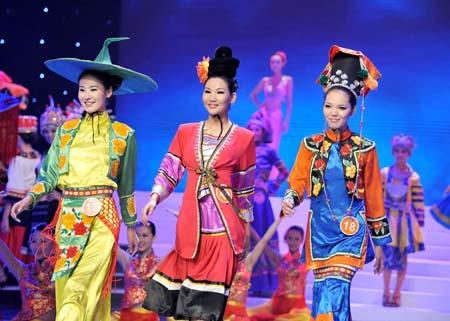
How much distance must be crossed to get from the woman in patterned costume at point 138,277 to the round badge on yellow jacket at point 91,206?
2312mm

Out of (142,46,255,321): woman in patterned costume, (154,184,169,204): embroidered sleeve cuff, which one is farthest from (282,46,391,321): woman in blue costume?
(154,184,169,204): embroidered sleeve cuff

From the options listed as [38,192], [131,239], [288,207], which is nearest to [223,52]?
[288,207]

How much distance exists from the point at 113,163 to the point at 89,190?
0.22 m

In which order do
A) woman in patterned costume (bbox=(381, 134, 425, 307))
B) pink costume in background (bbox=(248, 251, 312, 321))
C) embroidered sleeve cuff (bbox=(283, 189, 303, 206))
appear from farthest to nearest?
1. woman in patterned costume (bbox=(381, 134, 425, 307))
2. pink costume in background (bbox=(248, 251, 312, 321))
3. embroidered sleeve cuff (bbox=(283, 189, 303, 206))

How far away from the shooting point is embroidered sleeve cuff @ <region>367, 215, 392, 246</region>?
4914 mm

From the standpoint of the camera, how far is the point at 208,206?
4906mm

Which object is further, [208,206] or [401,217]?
[401,217]

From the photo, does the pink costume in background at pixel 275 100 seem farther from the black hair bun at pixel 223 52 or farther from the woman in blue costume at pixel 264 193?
the black hair bun at pixel 223 52

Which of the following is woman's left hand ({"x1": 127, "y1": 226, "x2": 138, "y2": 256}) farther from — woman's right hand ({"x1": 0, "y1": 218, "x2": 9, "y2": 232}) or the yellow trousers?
woman's right hand ({"x1": 0, "y1": 218, "x2": 9, "y2": 232})

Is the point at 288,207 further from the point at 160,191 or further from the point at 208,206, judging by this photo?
the point at 160,191

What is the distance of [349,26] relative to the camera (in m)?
10.1

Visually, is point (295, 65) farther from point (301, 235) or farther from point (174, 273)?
point (174, 273)

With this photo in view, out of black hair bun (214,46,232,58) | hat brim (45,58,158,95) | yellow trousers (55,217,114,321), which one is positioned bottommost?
yellow trousers (55,217,114,321)

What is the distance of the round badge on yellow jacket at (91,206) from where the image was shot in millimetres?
5004
